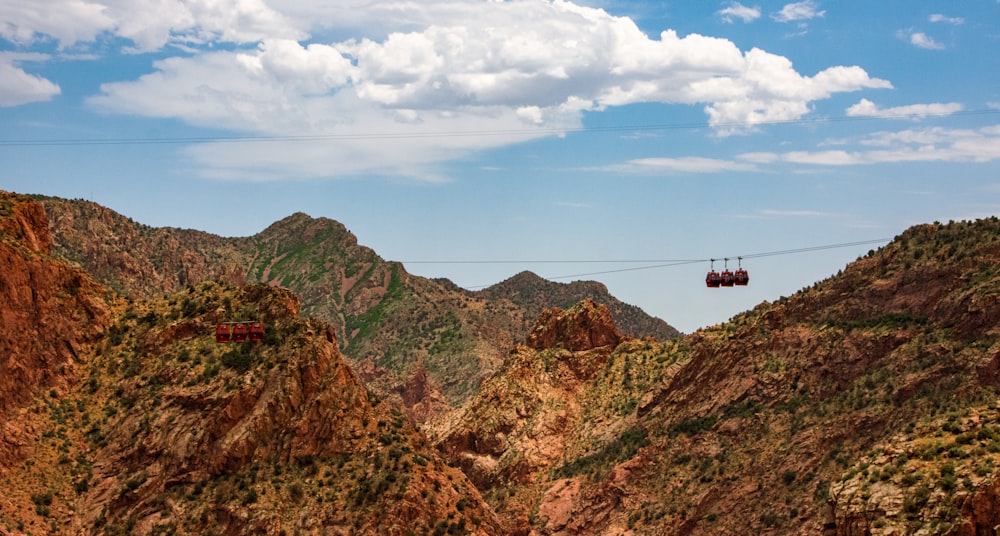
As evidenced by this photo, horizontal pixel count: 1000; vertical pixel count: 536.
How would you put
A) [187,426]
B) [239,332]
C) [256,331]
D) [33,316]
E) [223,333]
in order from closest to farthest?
[223,333], [239,332], [256,331], [187,426], [33,316]

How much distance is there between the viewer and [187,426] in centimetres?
11344

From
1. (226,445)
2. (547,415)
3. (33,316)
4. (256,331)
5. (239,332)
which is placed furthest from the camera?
(547,415)

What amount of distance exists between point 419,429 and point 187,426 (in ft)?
82.4

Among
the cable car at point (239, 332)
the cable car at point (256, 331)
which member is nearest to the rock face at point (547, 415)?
the cable car at point (256, 331)

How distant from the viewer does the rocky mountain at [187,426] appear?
353 feet

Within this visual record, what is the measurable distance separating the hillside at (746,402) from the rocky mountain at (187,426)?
90.7 feet

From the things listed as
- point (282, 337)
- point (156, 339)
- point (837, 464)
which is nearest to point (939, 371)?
point (837, 464)

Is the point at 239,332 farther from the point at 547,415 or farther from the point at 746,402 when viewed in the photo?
the point at 547,415

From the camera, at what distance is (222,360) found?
119m

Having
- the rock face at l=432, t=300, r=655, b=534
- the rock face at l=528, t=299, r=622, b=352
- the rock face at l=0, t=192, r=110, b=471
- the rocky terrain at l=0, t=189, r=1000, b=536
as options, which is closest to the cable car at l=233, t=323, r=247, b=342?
the rocky terrain at l=0, t=189, r=1000, b=536

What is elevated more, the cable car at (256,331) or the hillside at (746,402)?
the cable car at (256,331)

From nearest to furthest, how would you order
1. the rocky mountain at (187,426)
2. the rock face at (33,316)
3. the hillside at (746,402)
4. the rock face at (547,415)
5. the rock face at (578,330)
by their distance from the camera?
the rocky mountain at (187,426) < the rock face at (33,316) < the hillside at (746,402) < the rock face at (547,415) < the rock face at (578,330)

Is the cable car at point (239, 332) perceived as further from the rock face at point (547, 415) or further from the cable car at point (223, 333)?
the rock face at point (547, 415)

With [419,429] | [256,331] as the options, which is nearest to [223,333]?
[256,331]
